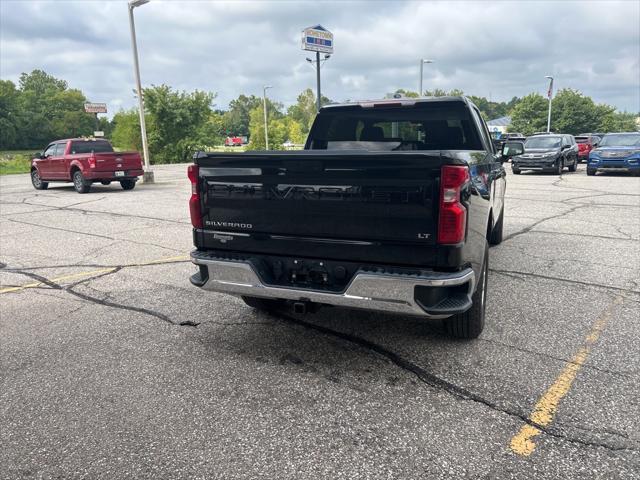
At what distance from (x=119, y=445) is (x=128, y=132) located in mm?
44583

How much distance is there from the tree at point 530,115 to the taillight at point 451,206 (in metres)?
71.4

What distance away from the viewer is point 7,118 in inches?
3093

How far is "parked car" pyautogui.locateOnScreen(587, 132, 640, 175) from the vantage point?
60.7 feet

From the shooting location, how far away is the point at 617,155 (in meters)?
18.8

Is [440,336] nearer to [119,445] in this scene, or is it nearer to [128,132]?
[119,445]

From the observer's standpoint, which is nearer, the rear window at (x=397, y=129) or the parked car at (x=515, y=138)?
the rear window at (x=397, y=129)

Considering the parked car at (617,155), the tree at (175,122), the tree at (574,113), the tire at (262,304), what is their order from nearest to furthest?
the tire at (262,304)
the parked car at (617,155)
the tree at (175,122)
the tree at (574,113)

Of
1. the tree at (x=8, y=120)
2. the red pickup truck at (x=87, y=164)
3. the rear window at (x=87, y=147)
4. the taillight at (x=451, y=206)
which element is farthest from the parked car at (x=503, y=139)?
the tree at (x=8, y=120)

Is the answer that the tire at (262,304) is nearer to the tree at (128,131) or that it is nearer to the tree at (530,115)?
the tree at (128,131)

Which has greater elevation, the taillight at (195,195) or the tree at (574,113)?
the tree at (574,113)

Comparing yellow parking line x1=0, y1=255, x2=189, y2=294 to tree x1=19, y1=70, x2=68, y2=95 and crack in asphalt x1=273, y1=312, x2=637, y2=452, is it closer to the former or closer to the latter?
crack in asphalt x1=273, y1=312, x2=637, y2=452

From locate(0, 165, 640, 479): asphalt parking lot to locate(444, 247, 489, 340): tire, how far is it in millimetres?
90

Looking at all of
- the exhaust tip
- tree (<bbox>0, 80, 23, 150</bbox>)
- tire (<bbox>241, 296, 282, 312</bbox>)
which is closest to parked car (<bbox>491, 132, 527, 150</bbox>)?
tire (<bbox>241, 296, 282, 312</bbox>)

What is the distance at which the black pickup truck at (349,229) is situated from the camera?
300 cm
